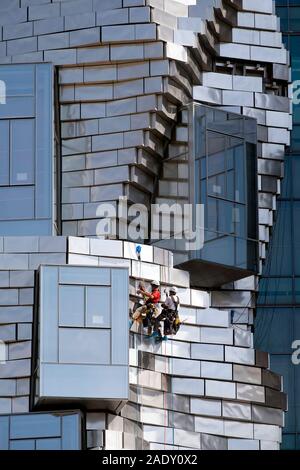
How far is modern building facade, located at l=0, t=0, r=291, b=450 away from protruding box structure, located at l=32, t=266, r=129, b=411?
0.11 ft

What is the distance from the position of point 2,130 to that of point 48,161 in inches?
54.2

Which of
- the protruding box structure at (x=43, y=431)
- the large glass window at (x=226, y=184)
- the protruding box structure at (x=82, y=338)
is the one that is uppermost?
the large glass window at (x=226, y=184)

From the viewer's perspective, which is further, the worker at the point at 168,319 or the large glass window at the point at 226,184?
the large glass window at the point at 226,184

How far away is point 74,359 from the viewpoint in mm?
57000

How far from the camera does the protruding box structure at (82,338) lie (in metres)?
56.8

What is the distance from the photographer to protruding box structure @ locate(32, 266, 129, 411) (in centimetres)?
5684

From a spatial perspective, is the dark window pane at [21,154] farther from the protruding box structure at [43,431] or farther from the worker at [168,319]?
the protruding box structure at [43,431]

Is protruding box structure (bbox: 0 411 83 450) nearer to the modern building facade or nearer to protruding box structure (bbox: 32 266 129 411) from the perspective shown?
the modern building facade

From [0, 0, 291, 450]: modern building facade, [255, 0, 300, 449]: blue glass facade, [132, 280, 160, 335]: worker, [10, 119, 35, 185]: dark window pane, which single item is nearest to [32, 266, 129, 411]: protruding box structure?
[0, 0, 291, 450]: modern building facade

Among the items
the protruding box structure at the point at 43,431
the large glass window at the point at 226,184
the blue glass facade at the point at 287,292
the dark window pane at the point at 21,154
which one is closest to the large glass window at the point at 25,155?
the dark window pane at the point at 21,154

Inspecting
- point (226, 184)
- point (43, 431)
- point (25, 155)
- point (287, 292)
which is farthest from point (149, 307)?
point (287, 292)

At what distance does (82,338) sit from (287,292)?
1088 centimetres

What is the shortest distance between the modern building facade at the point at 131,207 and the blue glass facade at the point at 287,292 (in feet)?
11.8
